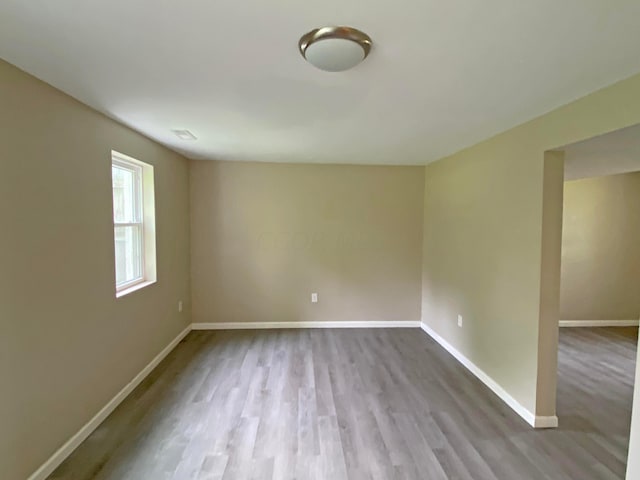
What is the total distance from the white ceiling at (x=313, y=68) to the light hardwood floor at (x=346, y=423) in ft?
7.28

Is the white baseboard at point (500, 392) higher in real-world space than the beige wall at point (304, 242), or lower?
lower

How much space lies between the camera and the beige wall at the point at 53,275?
1.62m

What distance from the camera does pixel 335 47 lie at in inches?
54.0

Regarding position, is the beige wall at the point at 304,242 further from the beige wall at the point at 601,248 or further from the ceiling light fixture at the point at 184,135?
the beige wall at the point at 601,248

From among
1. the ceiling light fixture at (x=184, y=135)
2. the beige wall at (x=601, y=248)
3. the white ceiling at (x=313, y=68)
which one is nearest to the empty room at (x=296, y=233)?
the white ceiling at (x=313, y=68)

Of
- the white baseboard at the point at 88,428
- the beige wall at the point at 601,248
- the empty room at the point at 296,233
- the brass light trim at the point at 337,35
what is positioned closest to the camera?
the brass light trim at the point at 337,35

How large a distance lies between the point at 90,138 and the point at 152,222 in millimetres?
1150

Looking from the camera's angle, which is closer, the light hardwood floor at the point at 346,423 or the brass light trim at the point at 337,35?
the brass light trim at the point at 337,35

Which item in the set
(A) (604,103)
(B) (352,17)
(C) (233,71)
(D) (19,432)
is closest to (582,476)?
(A) (604,103)

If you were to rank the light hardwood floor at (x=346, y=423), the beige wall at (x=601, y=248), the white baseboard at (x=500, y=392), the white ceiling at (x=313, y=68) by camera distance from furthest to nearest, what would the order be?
the beige wall at (x=601, y=248) → the white baseboard at (x=500, y=392) → the light hardwood floor at (x=346, y=423) → the white ceiling at (x=313, y=68)

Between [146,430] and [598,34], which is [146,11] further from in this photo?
[146,430]

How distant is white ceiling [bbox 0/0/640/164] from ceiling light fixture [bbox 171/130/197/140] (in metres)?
0.19

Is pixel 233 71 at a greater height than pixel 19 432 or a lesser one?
greater

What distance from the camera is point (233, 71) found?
65.2 inches
